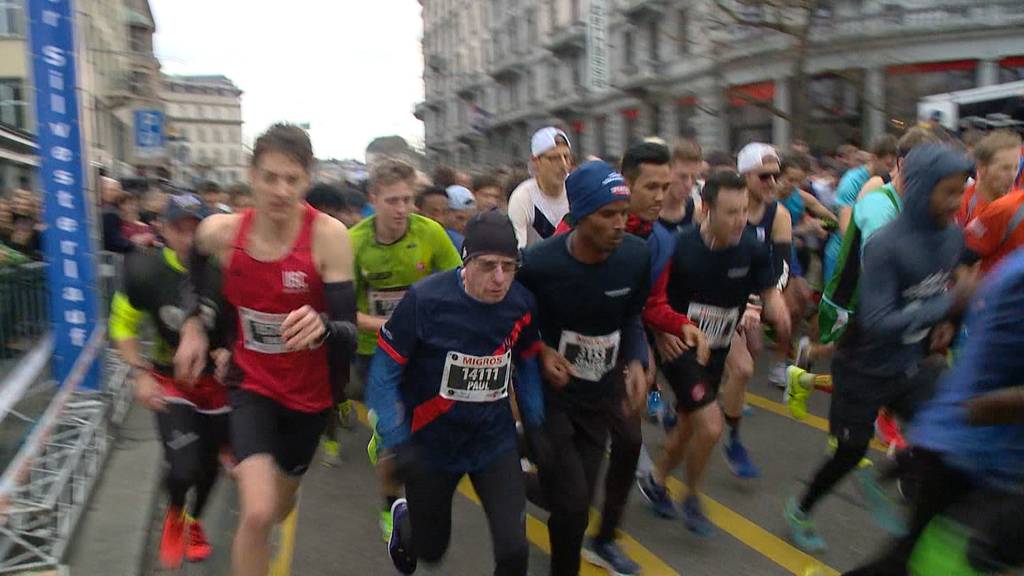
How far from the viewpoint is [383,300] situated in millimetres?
5449

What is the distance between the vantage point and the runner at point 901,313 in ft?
11.8

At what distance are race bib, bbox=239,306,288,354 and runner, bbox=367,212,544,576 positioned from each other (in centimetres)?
42

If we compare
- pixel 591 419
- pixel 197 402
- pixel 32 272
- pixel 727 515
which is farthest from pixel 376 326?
pixel 32 272

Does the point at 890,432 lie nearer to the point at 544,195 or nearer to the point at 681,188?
the point at 681,188

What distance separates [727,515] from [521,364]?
1979 mm

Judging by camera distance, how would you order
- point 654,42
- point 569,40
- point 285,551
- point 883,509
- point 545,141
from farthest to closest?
point 569,40
point 654,42
point 545,141
point 285,551
point 883,509

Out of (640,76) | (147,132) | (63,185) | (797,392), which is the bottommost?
(797,392)

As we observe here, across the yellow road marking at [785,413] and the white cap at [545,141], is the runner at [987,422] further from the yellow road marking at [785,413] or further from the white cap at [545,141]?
the white cap at [545,141]

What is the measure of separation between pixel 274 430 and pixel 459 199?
3.97 meters

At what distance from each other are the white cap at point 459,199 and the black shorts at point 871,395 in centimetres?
380

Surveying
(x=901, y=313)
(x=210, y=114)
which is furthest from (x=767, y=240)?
(x=210, y=114)

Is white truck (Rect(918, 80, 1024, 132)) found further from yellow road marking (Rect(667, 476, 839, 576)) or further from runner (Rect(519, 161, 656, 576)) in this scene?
runner (Rect(519, 161, 656, 576))

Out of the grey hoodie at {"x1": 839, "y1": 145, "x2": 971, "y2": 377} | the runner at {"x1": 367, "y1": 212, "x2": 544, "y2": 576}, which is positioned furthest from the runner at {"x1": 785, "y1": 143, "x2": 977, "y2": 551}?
the runner at {"x1": 367, "y1": 212, "x2": 544, "y2": 576}

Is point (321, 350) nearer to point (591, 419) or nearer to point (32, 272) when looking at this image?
point (591, 419)
